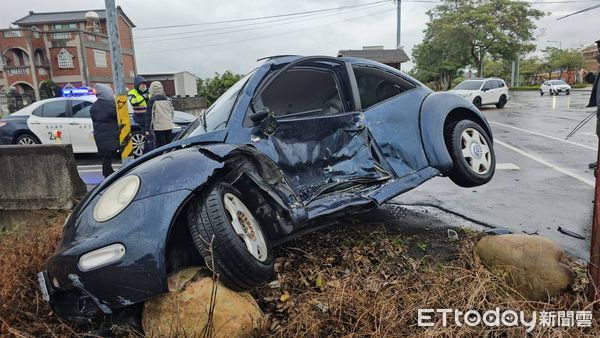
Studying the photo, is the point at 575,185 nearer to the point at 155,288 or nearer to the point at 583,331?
the point at 583,331

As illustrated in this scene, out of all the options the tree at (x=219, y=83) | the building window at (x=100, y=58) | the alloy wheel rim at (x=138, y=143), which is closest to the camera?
the alloy wheel rim at (x=138, y=143)

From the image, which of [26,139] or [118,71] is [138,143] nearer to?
[26,139]

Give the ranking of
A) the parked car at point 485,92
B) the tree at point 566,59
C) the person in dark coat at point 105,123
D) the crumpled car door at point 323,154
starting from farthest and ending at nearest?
the tree at point 566,59
the parked car at point 485,92
the person in dark coat at point 105,123
the crumpled car door at point 323,154

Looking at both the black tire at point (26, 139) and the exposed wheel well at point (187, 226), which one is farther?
the black tire at point (26, 139)

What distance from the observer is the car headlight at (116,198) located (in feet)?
7.88

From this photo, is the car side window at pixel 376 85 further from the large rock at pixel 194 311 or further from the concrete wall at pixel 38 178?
the concrete wall at pixel 38 178

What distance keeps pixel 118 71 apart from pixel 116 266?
12.3 feet

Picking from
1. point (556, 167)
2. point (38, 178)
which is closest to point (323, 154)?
point (38, 178)

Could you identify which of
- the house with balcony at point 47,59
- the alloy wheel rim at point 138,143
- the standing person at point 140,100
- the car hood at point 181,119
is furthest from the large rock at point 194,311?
the house with balcony at point 47,59

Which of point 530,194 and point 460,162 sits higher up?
point 460,162

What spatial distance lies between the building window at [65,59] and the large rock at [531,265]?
134ft

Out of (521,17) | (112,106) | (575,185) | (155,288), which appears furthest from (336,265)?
(521,17)

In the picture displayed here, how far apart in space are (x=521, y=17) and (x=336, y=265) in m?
42.6

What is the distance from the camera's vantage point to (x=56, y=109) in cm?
916
